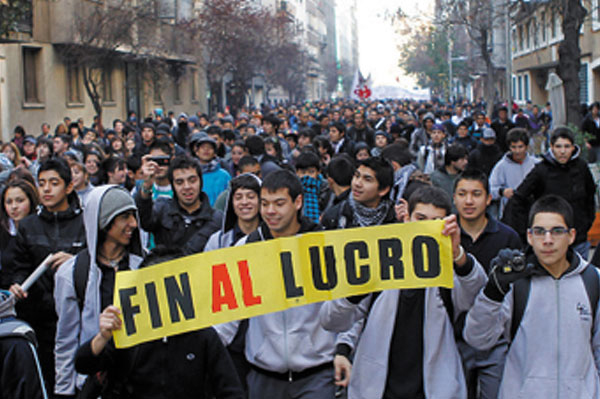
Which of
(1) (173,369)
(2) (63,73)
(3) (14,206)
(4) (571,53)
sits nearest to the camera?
(1) (173,369)

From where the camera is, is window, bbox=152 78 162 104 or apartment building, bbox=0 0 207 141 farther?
window, bbox=152 78 162 104

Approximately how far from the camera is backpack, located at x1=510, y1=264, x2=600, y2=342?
3811mm

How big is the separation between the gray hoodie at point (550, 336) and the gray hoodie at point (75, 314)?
1730mm

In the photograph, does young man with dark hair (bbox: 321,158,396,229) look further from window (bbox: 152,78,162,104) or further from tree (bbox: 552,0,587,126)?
window (bbox: 152,78,162,104)

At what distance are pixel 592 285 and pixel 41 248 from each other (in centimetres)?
323

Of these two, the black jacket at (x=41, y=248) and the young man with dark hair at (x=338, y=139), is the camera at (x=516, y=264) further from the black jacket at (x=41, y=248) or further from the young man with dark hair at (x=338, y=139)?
the young man with dark hair at (x=338, y=139)

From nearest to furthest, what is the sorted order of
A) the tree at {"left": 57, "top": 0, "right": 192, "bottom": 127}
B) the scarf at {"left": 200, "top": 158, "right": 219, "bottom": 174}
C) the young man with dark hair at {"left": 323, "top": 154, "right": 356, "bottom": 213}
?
1. the young man with dark hair at {"left": 323, "top": 154, "right": 356, "bottom": 213}
2. the scarf at {"left": 200, "top": 158, "right": 219, "bottom": 174}
3. the tree at {"left": 57, "top": 0, "right": 192, "bottom": 127}

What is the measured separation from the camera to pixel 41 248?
17.2ft

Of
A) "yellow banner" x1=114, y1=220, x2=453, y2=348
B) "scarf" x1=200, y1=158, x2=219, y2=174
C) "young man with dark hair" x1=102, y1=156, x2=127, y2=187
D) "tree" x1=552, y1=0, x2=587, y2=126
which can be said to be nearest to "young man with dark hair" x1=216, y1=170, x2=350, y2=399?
"yellow banner" x1=114, y1=220, x2=453, y2=348

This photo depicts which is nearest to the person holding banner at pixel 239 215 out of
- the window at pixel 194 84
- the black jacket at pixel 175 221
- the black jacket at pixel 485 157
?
the black jacket at pixel 175 221

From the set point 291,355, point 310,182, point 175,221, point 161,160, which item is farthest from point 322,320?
point 310,182

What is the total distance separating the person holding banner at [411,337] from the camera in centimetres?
385

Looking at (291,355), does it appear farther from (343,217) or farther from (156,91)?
(156,91)

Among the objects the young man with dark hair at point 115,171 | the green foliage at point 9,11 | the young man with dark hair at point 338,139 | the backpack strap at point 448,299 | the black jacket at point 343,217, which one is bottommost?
the backpack strap at point 448,299
